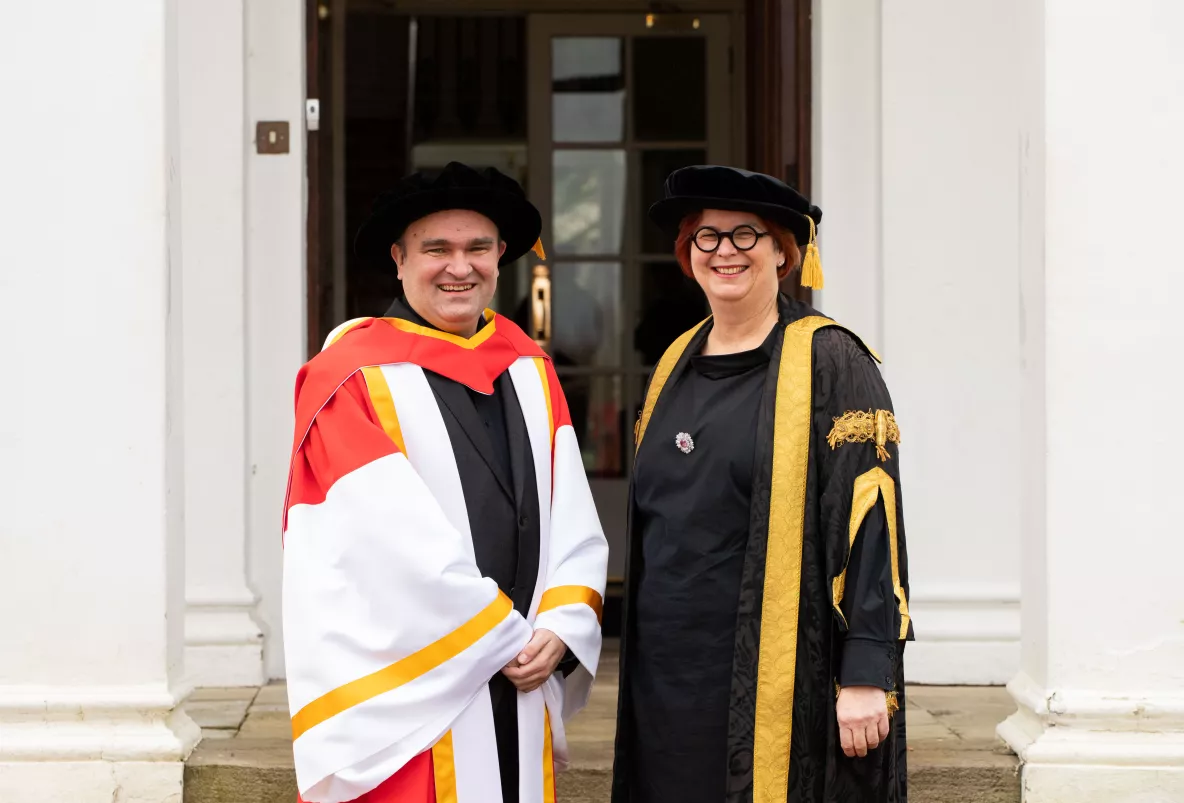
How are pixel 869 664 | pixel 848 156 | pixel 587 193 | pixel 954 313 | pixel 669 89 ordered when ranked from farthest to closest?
pixel 587 193 < pixel 669 89 < pixel 848 156 < pixel 954 313 < pixel 869 664

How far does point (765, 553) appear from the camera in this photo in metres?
2.50

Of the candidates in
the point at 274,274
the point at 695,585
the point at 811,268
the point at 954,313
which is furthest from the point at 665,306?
the point at 695,585

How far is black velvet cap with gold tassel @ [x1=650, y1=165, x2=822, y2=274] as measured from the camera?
2.53 metres

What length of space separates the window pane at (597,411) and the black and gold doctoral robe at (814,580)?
171 inches

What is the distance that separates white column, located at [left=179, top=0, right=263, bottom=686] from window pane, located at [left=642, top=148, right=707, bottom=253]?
8.88ft

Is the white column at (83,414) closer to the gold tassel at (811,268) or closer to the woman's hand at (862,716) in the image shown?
the gold tassel at (811,268)

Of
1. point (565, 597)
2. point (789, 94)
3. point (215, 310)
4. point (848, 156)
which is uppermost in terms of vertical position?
point (789, 94)

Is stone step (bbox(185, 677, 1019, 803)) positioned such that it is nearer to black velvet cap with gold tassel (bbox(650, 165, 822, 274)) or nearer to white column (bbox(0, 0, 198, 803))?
white column (bbox(0, 0, 198, 803))

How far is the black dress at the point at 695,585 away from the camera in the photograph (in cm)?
254

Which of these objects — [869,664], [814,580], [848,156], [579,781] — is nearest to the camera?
[869,664]

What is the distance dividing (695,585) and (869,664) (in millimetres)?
370

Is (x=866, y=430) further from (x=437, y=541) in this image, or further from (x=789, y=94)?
(x=789, y=94)

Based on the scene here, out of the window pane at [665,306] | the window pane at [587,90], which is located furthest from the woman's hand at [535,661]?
the window pane at [587,90]

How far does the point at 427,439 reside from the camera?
2.55 m
